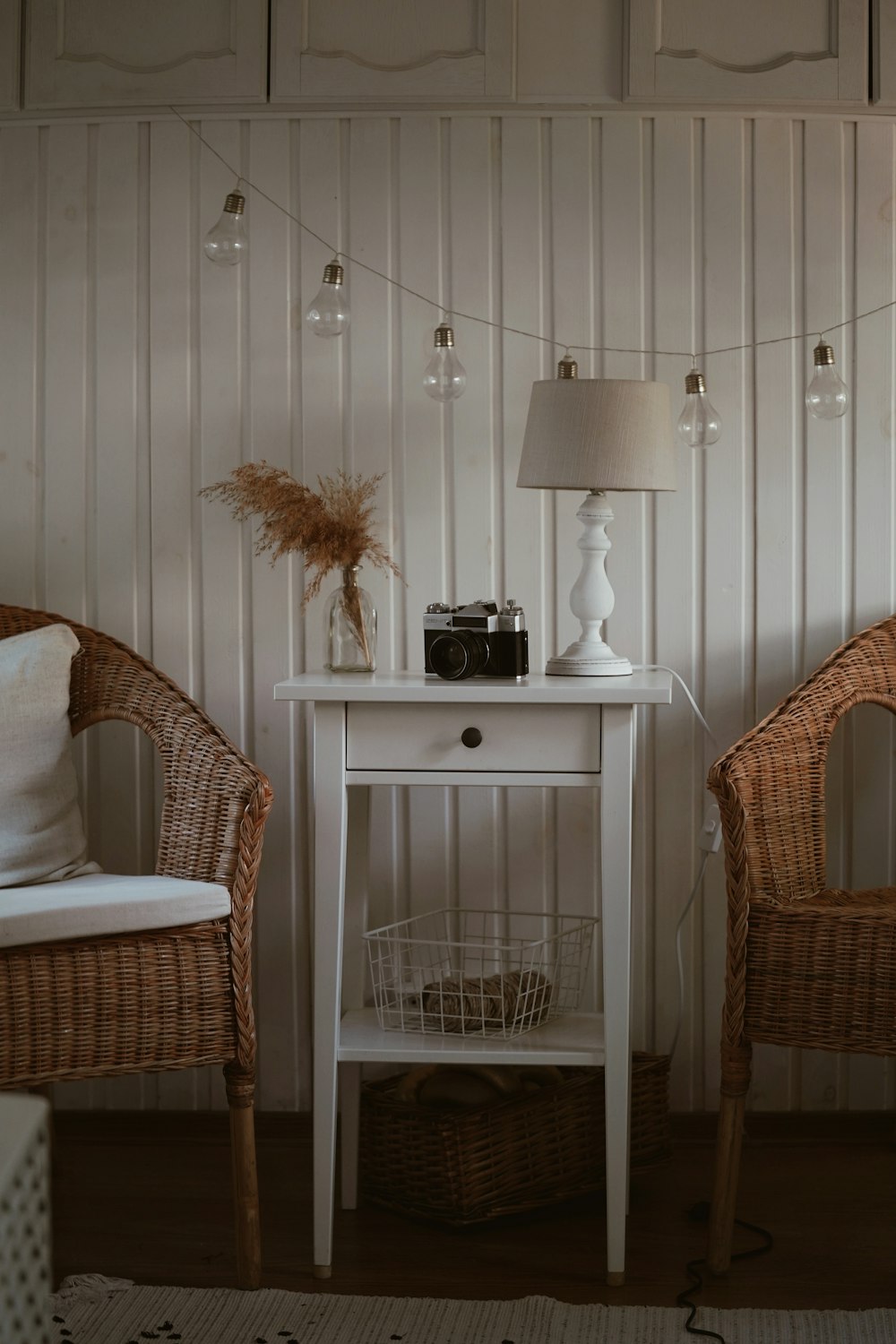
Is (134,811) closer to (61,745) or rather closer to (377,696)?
(61,745)

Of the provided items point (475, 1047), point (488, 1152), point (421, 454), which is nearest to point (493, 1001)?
point (475, 1047)

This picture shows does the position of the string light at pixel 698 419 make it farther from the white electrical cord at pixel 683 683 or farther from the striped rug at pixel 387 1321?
the striped rug at pixel 387 1321

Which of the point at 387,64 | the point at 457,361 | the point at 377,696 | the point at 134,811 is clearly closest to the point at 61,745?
the point at 134,811

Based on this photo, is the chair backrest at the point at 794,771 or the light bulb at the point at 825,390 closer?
the chair backrest at the point at 794,771

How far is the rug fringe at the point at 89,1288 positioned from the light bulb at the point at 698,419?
1568 mm

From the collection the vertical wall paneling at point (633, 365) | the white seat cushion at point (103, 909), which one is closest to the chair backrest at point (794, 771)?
the vertical wall paneling at point (633, 365)

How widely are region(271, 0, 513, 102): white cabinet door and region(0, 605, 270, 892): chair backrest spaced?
1.07 m

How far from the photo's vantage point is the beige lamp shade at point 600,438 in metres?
1.76

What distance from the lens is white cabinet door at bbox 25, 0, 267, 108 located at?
2141 mm

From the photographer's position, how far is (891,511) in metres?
2.16

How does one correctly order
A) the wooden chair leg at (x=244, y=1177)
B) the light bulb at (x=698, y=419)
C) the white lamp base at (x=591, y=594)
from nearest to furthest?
the wooden chair leg at (x=244, y=1177) → the white lamp base at (x=591, y=594) → the light bulb at (x=698, y=419)

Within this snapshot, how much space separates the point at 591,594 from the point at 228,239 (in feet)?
2.72

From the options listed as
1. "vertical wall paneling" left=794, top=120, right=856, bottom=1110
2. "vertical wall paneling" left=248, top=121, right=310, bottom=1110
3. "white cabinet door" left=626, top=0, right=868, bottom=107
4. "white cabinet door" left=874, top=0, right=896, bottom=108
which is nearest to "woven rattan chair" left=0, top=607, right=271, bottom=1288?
"vertical wall paneling" left=248, top=121, right=310, bottom=1110

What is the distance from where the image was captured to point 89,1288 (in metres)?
1.62
